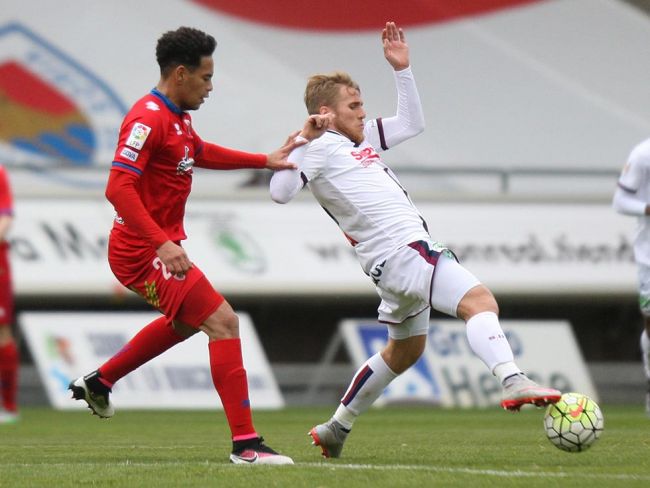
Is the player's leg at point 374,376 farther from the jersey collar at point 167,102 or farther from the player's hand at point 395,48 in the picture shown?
the jersey collar at point 167,102

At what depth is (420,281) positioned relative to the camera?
5.80m

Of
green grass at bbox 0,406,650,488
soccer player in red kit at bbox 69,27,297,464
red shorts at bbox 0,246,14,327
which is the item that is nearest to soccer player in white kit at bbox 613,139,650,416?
green grass at bbox 0,406,650,488

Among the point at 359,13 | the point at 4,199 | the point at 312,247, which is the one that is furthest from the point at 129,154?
the point at 359,13

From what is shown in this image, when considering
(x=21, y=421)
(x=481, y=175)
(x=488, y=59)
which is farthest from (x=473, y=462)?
(x=488, y=59)

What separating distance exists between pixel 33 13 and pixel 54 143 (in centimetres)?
160

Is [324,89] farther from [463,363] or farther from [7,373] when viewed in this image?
[463,363]

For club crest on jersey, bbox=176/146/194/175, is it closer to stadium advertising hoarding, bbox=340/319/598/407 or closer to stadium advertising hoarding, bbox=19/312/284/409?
stadium advertising hoarding, bbox=19/312/284/409

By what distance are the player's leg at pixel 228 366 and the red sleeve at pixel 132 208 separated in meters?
0.32

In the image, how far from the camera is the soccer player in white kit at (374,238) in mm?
5773

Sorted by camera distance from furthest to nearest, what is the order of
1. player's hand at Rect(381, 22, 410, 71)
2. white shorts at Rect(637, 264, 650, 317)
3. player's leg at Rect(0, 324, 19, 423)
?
player's leg at Rect(0, 324, 19, 423) < white shorts at Rect(637, 264, 650, 317) < player's hand at Rect(381, 22, 410, 71)

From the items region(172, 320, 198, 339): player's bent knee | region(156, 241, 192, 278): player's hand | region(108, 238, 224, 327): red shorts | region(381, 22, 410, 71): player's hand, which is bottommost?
region(172, 320, 198, 339): player's bent knee

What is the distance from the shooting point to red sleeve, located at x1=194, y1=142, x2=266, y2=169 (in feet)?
21.0

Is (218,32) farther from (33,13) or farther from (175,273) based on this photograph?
(175,273)

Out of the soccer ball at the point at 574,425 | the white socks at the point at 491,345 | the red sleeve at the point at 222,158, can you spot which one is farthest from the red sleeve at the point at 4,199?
the soccer ball at the point at 574,425
